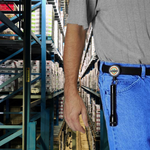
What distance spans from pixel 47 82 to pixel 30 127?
134 centimetres

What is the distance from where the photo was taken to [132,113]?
812 mm

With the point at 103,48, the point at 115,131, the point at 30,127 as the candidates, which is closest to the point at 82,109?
the point at 115,131

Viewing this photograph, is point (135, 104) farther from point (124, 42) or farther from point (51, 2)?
point (51, 2)

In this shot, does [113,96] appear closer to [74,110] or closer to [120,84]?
[120,84]

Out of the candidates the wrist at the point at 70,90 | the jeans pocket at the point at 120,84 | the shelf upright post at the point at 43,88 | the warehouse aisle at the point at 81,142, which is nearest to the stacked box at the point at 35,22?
the shelf upright post at the point at 43,88

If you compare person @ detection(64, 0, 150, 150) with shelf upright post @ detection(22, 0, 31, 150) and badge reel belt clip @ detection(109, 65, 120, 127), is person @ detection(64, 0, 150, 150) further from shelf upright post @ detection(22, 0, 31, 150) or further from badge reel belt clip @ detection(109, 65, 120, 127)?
shelf upright post @ detection(22, 0, 31, 150)

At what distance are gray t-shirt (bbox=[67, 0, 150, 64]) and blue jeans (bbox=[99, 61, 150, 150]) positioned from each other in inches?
3.3

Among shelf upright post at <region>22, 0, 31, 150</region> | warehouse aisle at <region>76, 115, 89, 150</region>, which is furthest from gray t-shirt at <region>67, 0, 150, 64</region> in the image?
warehouse aisle at <region>76, 115, 89, 150</region>

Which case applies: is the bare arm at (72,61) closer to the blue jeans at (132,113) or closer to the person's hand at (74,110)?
the person's hand at (74,110)

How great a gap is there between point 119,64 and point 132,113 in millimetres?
234

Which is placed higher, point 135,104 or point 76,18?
point 76,18

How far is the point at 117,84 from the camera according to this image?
0.84 m

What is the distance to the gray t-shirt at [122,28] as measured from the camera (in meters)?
0.87

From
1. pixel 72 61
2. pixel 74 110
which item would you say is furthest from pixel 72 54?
pixel 74 110
